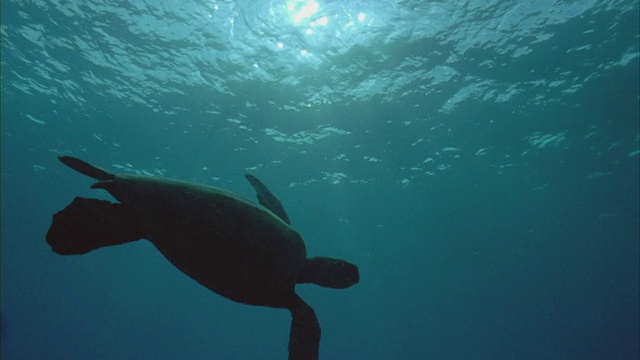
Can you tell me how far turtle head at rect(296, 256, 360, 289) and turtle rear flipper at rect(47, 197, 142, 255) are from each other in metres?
1.53

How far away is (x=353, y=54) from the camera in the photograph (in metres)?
11.4

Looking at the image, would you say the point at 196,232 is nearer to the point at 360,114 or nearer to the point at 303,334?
the point at 303,334

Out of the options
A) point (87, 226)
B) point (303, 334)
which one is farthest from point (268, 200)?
point (87, 226)

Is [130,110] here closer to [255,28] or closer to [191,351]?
[255,28]

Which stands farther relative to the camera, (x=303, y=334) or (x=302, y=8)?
(x=302, y=8)

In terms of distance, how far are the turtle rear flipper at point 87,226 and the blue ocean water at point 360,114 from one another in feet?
27.5

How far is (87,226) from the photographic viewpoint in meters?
2.62

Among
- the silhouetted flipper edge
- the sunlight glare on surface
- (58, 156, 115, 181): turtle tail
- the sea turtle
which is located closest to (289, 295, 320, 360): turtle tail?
the sea turtle

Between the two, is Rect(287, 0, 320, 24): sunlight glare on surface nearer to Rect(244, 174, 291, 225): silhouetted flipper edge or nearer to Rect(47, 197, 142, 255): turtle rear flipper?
Rect(244, 174, 291, 225): silhouetted flipper edge

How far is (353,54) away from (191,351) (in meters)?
131

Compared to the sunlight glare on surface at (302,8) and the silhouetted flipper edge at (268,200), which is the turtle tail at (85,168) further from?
the sunlight glare on surface at (302,8)

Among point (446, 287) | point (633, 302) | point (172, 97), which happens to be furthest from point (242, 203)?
point (633, 302)

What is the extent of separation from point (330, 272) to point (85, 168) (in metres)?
2.23

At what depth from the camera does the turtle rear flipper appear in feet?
8.48
